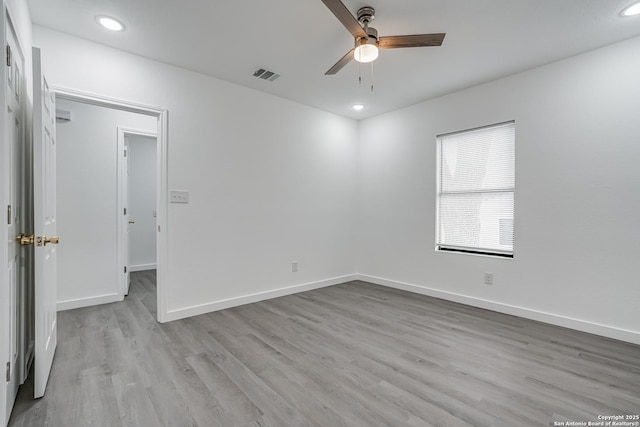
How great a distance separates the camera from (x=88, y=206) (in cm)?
362

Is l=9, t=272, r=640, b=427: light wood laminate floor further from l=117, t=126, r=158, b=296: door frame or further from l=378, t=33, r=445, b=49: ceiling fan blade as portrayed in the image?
l=378, t=33, r=445, b=49: ceiling fan blade

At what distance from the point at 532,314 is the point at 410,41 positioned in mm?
2946

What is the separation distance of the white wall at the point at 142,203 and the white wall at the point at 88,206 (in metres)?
2.07

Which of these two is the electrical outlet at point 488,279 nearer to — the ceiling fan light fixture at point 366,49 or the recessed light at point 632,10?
the recessed light at point 632,10

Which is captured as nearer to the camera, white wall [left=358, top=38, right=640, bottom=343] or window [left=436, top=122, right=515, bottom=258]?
white wall [left=358, top=38, right=640, bottom=343]

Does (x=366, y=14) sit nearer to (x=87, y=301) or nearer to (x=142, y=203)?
(x=87, y=301)

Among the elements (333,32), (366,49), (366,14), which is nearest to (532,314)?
(366,49)

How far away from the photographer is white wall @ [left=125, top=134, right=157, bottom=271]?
569 centimetres

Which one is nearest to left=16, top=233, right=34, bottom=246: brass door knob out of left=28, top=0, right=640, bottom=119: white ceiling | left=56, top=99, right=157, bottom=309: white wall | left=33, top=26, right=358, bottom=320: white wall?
left=33, top=26, right=358, bottom=320: white wall

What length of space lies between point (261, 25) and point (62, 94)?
177 cm

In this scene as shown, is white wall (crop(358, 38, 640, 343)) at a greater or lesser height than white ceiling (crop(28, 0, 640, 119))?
lesser

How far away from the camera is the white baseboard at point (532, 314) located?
2.69 m

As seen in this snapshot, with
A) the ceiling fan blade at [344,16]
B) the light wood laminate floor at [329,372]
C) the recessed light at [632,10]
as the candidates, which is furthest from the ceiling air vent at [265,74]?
the recessed light at [632,10]

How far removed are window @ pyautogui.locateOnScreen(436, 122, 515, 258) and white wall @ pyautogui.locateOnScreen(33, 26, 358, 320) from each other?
156 centimetres
